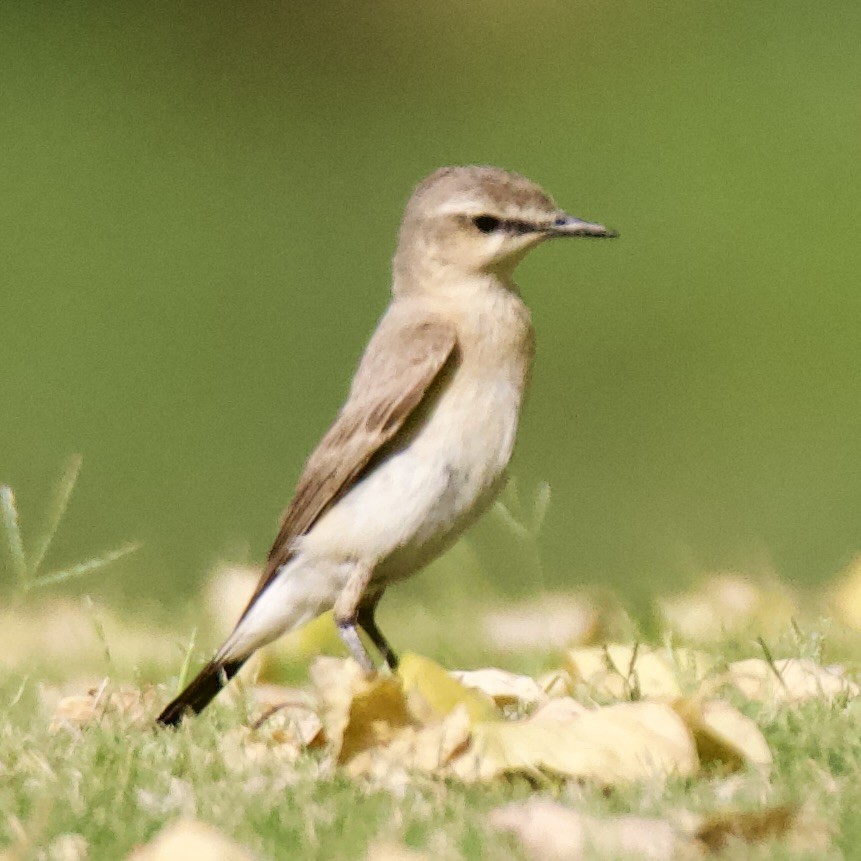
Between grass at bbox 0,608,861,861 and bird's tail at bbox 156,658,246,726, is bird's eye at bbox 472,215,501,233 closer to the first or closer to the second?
bird's tail at bbox 156,658,246,726

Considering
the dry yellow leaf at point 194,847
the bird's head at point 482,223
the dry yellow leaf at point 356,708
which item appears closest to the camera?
the dry yellow leaf at point 194,847

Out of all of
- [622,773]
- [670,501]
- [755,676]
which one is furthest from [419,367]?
[670,501]

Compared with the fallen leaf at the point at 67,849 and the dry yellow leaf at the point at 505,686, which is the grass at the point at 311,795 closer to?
the fallen leaf at the point at 67,849

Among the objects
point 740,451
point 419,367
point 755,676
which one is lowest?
point 740,451

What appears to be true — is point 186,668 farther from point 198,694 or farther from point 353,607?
point 353,607

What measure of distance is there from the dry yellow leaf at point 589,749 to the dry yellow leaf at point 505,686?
0.76 metres

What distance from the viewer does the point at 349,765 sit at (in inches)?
148

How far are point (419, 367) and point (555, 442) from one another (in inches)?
206

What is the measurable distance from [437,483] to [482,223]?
79cm

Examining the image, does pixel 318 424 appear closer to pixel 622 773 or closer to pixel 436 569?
pixel 436 569

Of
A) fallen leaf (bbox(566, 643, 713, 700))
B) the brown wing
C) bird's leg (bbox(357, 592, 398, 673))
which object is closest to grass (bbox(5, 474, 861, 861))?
fallen leaf (bbox(566, 643, 713, 700))

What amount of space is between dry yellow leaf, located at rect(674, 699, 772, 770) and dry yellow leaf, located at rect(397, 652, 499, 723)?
1.46 feet

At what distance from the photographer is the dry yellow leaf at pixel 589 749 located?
3.56 meters

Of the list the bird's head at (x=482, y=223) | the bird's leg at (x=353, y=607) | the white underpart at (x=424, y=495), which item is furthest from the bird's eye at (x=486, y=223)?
the bird's leg at (x=353, y=607)
